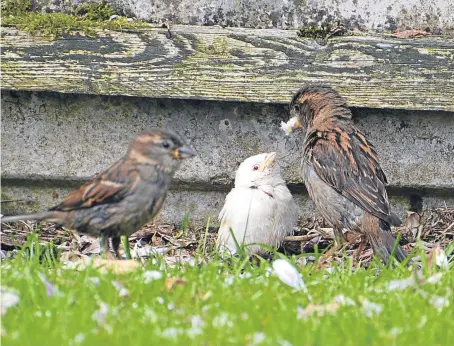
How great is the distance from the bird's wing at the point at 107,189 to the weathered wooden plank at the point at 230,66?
1371 millimetres

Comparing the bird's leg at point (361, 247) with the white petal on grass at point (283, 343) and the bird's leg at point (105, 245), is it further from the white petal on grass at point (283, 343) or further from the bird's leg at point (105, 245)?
the white petal on grass at point (283, 343)

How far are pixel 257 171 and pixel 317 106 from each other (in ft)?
1.98

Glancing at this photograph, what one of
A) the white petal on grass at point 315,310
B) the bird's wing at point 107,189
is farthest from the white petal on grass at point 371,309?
the bird's wing at point 107,189

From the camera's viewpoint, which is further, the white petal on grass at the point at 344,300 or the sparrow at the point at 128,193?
the sparrow at the point at 128,193

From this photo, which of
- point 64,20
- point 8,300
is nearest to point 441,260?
point 8,300

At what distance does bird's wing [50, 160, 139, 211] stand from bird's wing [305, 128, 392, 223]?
1764mm

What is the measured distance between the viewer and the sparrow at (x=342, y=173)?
5949 mm

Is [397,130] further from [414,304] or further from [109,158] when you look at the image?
[414,304]

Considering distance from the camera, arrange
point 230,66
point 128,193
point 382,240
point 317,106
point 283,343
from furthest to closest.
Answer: point 317,106 < point 230,66 < point 382,240 < point 128,193 < point 283,343

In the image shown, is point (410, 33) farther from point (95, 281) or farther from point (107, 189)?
point (95, 281)

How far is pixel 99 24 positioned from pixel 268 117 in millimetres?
1314

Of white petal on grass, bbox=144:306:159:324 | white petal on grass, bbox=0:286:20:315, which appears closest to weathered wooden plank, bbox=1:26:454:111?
white petal on grass, bbox=0:286:20:315

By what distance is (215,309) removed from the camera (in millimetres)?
3523

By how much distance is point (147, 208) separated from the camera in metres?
4.65
